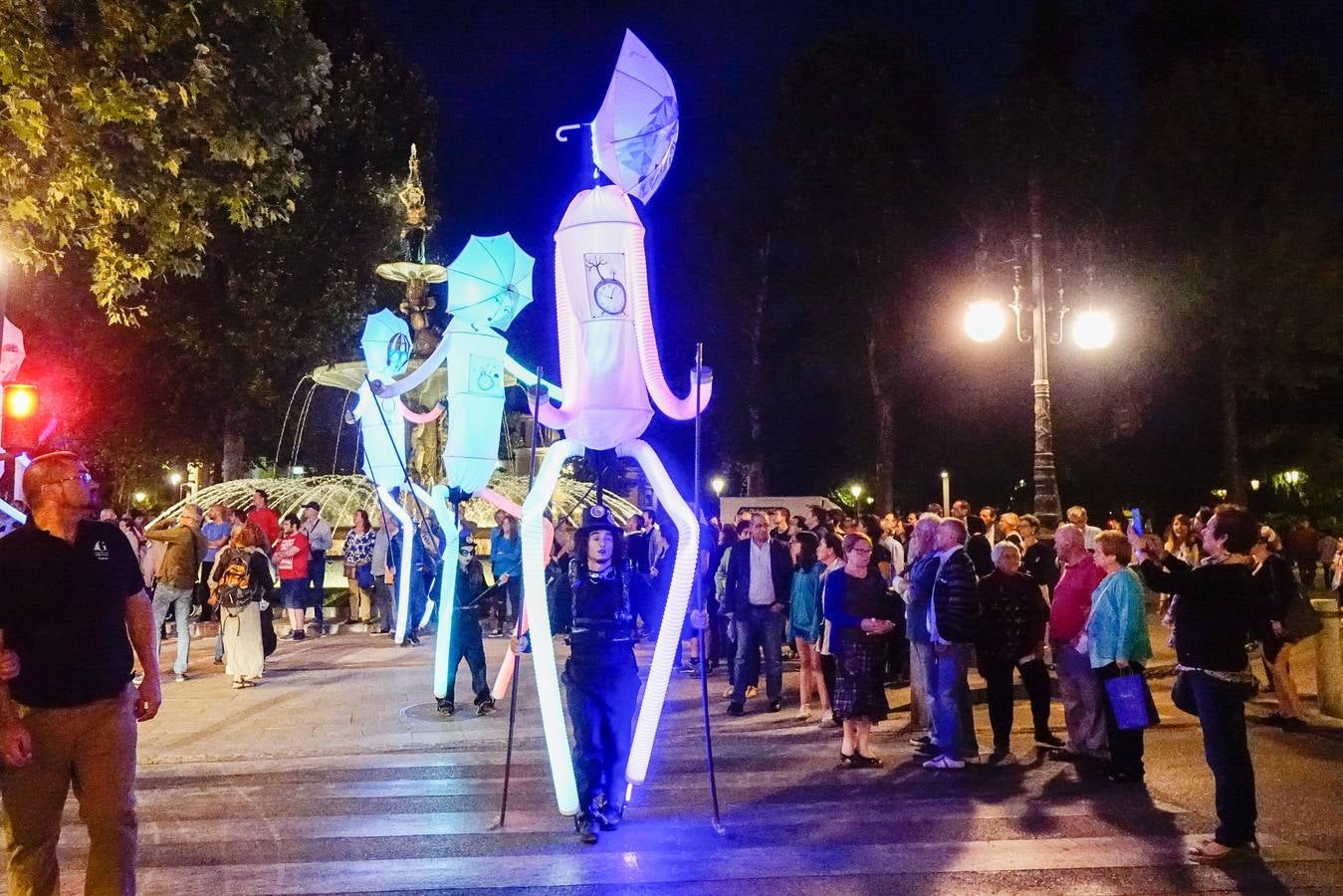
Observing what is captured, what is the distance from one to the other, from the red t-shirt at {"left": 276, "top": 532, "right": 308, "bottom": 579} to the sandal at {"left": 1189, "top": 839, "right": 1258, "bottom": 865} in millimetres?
13140

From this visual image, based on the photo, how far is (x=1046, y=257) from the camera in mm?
27719

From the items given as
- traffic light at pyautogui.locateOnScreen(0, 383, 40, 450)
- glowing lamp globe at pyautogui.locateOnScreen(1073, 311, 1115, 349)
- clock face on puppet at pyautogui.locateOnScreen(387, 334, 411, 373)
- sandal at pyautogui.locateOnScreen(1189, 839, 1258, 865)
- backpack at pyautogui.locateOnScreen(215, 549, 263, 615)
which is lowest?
sandal at pyautogui.locateOnScreen(1189, 839, 1258, 865)

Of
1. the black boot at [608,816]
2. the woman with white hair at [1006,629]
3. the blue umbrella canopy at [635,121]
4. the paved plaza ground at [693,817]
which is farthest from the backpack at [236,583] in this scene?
the woman with white hair at [1006,629]

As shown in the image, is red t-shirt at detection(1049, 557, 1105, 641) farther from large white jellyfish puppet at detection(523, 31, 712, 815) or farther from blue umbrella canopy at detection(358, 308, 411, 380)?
blue umbrella canopy at detection(358, 308, 411, 380)

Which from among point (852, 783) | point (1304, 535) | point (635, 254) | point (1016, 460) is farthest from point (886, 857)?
point (1016, 460)

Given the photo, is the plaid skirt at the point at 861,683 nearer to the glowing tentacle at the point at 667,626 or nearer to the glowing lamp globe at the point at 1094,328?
the glowing tentacle at the point at 667,626

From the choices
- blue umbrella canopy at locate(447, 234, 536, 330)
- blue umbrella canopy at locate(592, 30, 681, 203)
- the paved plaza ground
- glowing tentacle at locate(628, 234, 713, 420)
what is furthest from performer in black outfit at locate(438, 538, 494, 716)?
blue umbrella canopy at locate(592, 30, 681, 203)

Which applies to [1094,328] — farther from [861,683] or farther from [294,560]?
[294,560]

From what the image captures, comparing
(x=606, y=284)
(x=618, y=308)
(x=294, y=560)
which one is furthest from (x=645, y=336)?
(x=294, y=560)

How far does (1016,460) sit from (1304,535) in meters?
16.4

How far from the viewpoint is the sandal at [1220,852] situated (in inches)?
225

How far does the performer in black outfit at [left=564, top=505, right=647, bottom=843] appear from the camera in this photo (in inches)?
250

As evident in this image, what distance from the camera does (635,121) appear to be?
714 centimetres

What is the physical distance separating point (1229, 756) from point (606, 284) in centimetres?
467
